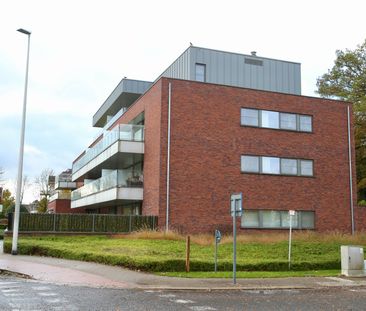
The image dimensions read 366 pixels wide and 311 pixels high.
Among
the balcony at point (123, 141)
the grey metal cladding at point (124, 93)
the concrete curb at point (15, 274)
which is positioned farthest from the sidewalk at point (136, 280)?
the grey metal cladding at point (124, 93)

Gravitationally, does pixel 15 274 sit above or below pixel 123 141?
below

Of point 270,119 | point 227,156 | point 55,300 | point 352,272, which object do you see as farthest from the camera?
point 270,119

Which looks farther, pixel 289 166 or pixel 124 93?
pixel 124 93

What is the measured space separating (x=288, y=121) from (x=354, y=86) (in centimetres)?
1540

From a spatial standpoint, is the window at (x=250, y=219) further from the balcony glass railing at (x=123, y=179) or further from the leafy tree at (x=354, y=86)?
the leafy tree at (x=354, y=86)

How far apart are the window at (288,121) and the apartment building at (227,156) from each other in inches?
2.5

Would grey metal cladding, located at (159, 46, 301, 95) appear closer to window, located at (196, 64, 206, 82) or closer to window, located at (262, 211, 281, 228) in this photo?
window, located at (196, 64, 206, 82)

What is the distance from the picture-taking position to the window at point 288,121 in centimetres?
3300

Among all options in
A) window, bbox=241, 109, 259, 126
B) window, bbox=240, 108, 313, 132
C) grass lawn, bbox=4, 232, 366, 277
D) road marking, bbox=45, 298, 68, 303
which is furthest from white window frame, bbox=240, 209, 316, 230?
road marking, bbox=45, 298, 68, 303

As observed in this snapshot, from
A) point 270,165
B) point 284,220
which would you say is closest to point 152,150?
point 270,165

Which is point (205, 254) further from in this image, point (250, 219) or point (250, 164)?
point (250, 164)

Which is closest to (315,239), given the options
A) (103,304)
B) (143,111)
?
(143,111)

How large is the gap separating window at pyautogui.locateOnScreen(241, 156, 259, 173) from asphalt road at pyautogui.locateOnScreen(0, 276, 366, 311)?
17.6 meters

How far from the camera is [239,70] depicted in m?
38.4
